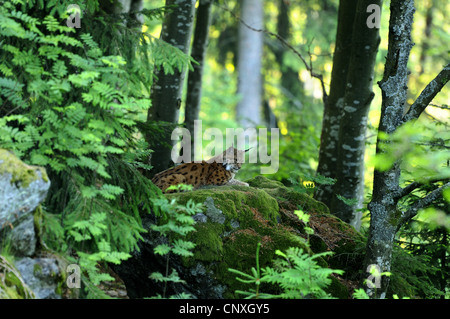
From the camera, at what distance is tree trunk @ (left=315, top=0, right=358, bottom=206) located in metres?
8.52

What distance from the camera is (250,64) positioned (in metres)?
20.9

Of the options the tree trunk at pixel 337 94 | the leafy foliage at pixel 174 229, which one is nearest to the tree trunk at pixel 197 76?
the tree trunk at pixel 337 94

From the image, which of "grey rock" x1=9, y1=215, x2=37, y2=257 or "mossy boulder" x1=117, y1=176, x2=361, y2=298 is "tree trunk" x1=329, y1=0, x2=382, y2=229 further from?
"grey rock" x1=9, y1=215, x2=37, y2=257

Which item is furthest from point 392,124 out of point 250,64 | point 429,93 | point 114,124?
point 250,64

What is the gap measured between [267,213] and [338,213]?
77.2 inches

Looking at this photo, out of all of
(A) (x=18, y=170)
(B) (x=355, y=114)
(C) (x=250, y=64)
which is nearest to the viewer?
(A) (x=18, y=170)

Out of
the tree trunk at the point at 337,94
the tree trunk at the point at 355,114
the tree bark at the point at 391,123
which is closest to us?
the tree bark at the point at 391,123

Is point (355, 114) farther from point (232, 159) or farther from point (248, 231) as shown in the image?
→ point (248, 231)

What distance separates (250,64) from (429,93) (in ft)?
52.6

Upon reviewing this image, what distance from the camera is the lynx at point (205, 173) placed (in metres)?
6.65

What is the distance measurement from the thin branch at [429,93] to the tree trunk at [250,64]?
14679 mm

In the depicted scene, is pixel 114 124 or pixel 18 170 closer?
pixel 18 170

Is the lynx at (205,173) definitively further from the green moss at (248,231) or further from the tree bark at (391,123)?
the tree bark at (391,123)
